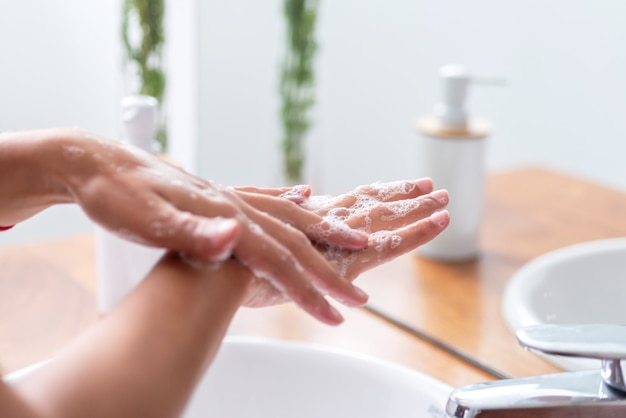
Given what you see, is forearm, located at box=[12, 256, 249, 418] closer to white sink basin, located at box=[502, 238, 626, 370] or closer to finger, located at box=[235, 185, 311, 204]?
finger, located at box=[235, 185, 311, 204]

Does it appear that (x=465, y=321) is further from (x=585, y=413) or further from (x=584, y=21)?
(x=584, y=21)

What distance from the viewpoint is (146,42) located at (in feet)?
5.74

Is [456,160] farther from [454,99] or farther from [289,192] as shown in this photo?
[289,192]

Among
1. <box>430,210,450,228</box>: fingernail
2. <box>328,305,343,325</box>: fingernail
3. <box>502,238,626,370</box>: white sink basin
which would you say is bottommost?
<box>502,238,626,370</box>: white sink basin

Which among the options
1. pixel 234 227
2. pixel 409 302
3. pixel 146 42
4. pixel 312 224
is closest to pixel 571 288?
pixel 409 302

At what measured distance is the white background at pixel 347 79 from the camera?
1510 millimetres

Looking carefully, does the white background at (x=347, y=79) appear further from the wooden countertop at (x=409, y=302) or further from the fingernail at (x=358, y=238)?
the fingernail at (x=358, y=238)

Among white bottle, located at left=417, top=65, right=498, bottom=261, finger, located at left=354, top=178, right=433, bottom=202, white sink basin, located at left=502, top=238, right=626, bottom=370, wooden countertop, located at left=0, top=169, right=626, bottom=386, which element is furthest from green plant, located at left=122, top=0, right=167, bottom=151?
finger, located at left=354, top=178, right=433, bottom=202

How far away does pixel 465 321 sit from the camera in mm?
777

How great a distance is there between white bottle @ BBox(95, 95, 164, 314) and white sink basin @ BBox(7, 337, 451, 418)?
0.12 metres

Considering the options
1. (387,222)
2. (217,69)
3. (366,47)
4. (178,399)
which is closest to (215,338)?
(178,399)

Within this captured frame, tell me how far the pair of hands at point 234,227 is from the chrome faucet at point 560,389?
3.9 inches

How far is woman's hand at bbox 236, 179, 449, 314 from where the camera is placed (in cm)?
56

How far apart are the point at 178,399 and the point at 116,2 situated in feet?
5.15
